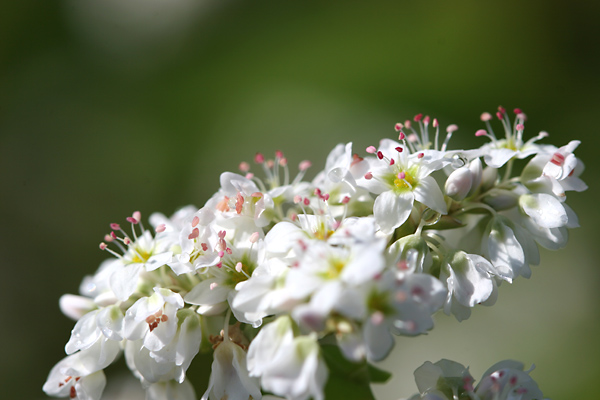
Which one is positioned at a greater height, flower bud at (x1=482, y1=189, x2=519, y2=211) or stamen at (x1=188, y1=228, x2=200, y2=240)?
stamen at (x1=188, y1=228, x2=200, y2=240)

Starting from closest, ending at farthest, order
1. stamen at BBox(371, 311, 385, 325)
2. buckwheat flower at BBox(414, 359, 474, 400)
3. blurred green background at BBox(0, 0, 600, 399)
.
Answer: stamen at BBox(371, 311, 385, 325) < buckwheat flower at BBox(414, 359, 474, 400) < blurred green background at BBox(0, 0, 600, 399)

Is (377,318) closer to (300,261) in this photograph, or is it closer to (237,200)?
(300,261)

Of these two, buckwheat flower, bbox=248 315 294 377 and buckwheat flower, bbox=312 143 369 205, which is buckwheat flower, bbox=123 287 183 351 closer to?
buckwheat flower, bbox=248 315 294 377

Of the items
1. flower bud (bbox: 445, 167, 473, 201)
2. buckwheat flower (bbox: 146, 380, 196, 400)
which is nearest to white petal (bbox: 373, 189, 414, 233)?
flower bud (bbox: 445, 167, 473, 201)

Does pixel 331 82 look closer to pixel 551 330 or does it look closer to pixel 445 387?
pixel 551 330

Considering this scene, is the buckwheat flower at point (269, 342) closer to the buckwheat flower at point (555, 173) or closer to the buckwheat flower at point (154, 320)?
the buckwheat flower at point (154, 320)

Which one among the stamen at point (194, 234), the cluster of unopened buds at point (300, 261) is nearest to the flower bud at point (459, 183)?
the cluster of unopened buds at point (300, 261)
